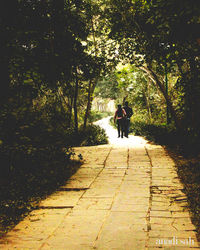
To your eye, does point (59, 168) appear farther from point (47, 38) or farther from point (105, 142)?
point (105, 142)

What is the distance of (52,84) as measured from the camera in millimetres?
6453

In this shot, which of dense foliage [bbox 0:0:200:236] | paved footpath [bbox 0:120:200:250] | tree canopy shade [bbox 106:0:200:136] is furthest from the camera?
tree canopy shade [bbox 106:0:200:136]

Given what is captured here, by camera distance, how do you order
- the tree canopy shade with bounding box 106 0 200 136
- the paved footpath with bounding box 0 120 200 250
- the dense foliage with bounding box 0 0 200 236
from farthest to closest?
the tree canopy shade with bounding box 106 0 200 136, the dense foliage with bounding box 0 0 200 236, the paved footpath with bounding box 0 120 200 250

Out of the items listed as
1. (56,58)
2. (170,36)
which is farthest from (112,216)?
(170,36)

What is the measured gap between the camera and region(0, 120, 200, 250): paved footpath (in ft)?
8.62

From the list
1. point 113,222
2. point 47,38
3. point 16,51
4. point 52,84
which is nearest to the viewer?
point 113,222

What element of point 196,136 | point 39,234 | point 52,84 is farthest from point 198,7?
point 39,234

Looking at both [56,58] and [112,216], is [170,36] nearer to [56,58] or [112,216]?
[56,58]

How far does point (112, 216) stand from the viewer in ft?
10.8

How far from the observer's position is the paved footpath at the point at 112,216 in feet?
8.62

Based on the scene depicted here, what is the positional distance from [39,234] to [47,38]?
170 inches

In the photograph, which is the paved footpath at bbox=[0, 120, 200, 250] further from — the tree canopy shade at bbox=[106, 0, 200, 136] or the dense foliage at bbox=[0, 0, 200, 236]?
the tree canopy shade at bbox=[106, 0, 200, 136]

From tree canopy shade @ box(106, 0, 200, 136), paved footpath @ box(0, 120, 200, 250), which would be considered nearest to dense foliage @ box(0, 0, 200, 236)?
tree canopy shade @ box(106, 0, 200, 136)

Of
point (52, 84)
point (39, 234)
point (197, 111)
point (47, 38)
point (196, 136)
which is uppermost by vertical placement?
point (47, 38)
